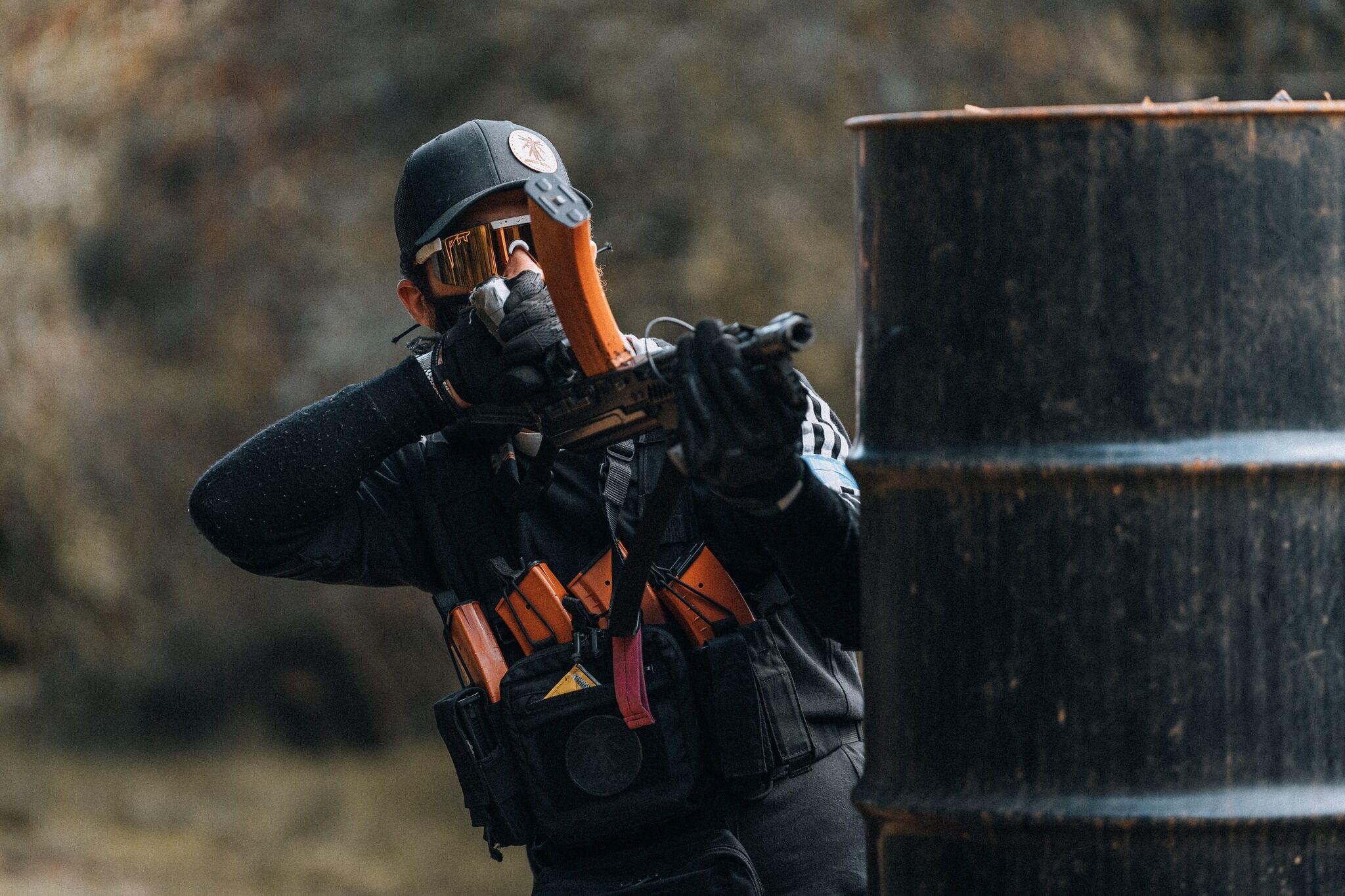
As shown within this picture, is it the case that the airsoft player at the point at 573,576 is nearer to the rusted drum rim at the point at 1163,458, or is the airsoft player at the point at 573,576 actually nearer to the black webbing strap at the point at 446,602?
the black webbing strap at the point at 446,602

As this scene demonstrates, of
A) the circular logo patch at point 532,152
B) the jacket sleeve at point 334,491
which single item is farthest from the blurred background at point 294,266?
the jacket sleeve at point 334,491

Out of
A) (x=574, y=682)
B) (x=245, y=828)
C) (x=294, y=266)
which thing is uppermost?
(x=294, y=266)

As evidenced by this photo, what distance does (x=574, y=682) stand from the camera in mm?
2457

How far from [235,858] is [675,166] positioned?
334 cm

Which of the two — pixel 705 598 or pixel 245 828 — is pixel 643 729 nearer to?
pixel 705 598

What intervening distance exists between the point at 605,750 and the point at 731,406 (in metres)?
0.65

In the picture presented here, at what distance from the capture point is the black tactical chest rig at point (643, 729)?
2.41 meters

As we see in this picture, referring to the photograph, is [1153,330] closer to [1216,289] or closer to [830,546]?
[1216,289]

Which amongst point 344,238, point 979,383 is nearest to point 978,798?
point 979,383

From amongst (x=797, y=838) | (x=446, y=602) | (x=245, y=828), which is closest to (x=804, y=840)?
(x=797, y=838)

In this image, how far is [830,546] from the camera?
7.30 ft

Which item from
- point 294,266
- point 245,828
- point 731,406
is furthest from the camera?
point 294,266

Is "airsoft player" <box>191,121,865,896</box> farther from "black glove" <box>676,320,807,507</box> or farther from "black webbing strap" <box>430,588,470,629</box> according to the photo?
"black glove" <box>676,320,807,507</box>

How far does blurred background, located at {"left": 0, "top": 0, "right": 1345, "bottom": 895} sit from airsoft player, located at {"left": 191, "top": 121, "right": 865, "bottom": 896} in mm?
4451
